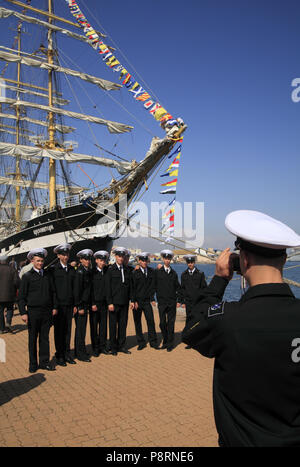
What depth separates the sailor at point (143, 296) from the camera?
703 cm

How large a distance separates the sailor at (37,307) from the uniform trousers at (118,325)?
1348mm

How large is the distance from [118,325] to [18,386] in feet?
7.62

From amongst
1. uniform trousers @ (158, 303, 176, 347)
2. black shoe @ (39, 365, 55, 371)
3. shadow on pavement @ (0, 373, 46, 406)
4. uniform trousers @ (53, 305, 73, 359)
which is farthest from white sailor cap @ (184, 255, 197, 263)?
shadow on pavement @ (0, 373, 46, 406)

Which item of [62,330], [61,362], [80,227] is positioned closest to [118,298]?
[62,330]

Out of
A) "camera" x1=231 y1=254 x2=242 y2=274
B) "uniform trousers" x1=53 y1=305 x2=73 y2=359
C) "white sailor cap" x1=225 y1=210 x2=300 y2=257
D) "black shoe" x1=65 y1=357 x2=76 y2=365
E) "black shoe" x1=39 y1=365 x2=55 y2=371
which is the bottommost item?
"black shoe" x1=65 y1=357 x2=76 y2=365

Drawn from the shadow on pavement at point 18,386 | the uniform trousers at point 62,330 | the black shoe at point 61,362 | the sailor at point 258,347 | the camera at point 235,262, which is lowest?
the black shoe at point 61,362

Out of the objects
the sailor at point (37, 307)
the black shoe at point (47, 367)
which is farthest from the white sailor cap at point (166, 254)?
the black shoe at point (47, 367)

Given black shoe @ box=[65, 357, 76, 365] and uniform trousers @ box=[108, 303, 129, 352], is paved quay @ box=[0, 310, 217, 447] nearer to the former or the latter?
black shoe @ box=[65, 357, 76, 365]

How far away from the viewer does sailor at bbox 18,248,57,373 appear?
5.60m

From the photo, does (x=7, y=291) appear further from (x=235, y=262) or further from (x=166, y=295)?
(x=235, y=262)

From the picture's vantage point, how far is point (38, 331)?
225 inches

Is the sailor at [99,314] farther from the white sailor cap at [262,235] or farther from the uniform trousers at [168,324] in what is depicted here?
the white sailor cap at [262,235]
